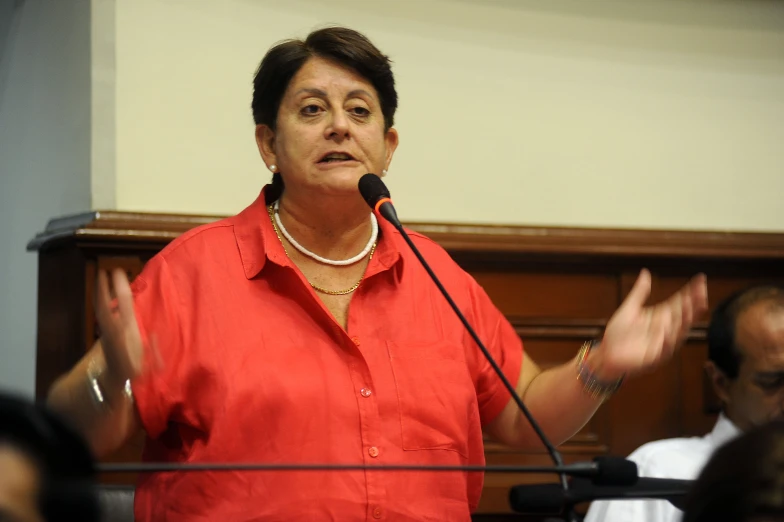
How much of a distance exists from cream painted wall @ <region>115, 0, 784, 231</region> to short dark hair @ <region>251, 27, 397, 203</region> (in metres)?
0.79

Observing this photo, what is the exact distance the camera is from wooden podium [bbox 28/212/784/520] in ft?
9.73

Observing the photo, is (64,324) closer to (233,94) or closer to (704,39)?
(233,94)

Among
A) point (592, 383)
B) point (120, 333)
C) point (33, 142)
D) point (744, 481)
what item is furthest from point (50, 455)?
point (33, 142)

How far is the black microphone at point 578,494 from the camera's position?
1199 mm

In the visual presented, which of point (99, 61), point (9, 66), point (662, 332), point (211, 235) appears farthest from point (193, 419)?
point (9, 66)

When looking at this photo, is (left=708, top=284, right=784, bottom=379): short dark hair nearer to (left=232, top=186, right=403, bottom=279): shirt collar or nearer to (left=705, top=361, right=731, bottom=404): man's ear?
(left=705, top=361, right=731, bottom=404): man's ear

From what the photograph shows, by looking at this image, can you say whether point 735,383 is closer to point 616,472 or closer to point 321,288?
point 321,288

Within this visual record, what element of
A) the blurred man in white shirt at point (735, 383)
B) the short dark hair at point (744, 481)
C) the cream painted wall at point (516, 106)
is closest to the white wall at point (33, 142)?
the cream painted wall at point (516, 106)

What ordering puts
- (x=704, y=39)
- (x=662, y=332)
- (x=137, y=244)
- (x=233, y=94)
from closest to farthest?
1. (x=662, y=332)
2. (x=137, y=244)
3. (x=233, y=94)
4. (x=704, y=39)

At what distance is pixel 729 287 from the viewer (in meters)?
3.24

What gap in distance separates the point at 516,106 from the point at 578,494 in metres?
2.06

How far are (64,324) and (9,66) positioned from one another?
81 cm

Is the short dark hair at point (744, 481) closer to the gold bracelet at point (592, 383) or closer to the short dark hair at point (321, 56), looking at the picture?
the gold bracelet at point (592, 383)

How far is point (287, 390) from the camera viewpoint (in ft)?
5.65
